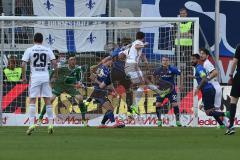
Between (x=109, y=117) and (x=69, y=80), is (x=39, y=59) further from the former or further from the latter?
(x=69, y=80)

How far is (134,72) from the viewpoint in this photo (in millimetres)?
21672

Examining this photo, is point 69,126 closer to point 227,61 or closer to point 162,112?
point 162,112

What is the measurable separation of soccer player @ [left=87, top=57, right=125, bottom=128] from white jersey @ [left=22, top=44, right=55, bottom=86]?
160 inches

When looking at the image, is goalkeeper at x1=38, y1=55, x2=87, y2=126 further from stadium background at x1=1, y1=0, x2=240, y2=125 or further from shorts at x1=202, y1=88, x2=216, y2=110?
stadium background at x1=1, y1=0, x2=240, y2=125

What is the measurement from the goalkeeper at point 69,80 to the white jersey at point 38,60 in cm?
373

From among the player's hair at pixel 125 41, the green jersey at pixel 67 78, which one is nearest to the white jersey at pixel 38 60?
the green jersey at pixel 67 78

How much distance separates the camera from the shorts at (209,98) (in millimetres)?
21211

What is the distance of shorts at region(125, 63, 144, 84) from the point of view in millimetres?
21594

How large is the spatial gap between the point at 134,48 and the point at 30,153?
906 centimetres

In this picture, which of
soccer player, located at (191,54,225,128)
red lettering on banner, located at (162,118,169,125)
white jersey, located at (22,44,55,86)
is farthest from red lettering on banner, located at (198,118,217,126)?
white jersey, located at (22,44,55,86)

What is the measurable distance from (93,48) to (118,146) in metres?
10.4

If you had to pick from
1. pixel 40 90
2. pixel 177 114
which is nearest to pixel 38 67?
pixel 40 90

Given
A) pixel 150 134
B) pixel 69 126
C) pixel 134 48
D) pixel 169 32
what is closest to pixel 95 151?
pixel 150 134

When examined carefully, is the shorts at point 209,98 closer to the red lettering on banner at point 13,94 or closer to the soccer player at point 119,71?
the soccer player at point 119,71
